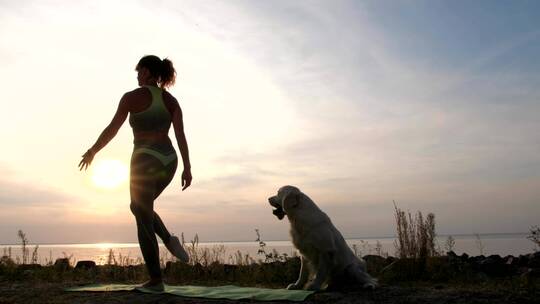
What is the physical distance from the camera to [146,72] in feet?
19.8

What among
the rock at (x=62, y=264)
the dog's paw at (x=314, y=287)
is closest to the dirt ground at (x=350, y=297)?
the dog's paw at (x=314, y=287)

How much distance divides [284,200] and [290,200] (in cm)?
10

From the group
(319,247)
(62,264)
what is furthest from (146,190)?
(62,264)

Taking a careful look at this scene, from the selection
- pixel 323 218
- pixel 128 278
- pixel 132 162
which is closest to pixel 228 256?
pixel 128 278

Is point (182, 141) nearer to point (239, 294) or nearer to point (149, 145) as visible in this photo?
point (149, 145)

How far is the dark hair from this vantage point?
6.04 metres

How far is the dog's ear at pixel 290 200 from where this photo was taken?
6633mm

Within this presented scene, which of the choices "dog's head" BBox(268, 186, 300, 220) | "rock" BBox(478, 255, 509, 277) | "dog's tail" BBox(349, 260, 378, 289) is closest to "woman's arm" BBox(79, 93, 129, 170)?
"dog's head" BBox(268, 186, 300, 220)

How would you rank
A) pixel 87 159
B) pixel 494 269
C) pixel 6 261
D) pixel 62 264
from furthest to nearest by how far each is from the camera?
pixel 62 264 → pixel 6 261 → pixel 494 269 → pixel 87 159

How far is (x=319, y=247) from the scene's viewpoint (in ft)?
21.0

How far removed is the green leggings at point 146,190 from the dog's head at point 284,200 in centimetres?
162

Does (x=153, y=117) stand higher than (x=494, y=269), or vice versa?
(x=153, y=117)

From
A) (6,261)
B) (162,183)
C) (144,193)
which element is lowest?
(6,261)

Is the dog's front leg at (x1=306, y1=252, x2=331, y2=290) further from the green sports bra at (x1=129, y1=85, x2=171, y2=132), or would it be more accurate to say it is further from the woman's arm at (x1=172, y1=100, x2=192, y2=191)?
the green sports bra at (x1=129, y1=85, x2=171, y2=132)
